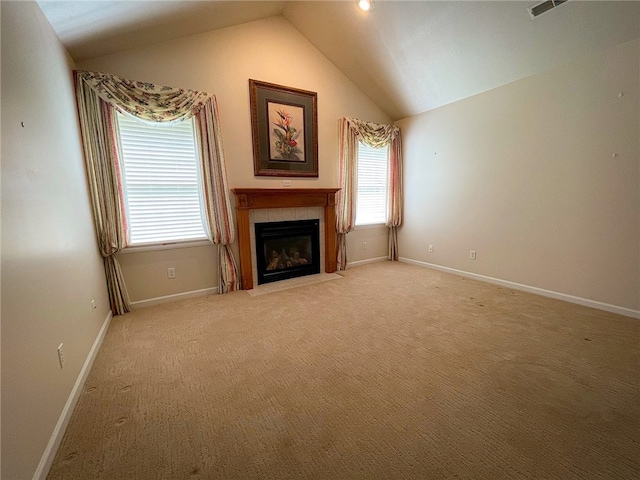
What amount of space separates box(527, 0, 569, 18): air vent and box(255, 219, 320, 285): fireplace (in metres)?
3.09

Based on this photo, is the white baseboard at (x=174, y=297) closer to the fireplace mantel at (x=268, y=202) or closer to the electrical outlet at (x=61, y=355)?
the fireplace mantel at (x=268, y=202)

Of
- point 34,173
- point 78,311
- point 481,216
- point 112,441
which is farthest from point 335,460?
point 481,216

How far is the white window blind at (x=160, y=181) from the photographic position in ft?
9.14

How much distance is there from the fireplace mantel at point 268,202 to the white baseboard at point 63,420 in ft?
5.45

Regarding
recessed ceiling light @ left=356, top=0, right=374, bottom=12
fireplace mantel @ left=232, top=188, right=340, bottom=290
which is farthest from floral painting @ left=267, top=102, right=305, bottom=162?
recessed ceiling light @ left=356, top=0, right=374, bottom=12

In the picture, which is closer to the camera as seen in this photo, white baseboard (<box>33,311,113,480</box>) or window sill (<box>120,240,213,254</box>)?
white baseboard (<box>33,311,113,480</box>)

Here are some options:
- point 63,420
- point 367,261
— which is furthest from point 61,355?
point 367,261

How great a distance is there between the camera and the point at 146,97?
2.71 metres

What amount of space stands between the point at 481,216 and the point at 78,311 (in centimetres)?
431

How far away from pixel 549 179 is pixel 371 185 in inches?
91.4

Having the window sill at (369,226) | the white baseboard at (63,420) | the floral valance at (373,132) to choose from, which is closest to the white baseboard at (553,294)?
the window sill at (369,226)

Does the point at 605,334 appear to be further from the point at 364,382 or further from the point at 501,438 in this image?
the point at 364,382

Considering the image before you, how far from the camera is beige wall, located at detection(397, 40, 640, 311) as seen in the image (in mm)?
2455

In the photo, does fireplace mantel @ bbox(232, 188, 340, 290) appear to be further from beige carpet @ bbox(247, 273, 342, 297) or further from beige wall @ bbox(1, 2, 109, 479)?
beige wall @ bbox(1, 2, 109, 479)
